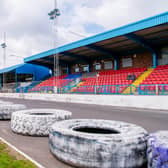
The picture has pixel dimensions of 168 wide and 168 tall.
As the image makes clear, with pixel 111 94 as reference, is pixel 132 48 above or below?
above

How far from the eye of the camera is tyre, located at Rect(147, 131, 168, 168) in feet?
7.26

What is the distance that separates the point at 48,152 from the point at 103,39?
18393 millimetres

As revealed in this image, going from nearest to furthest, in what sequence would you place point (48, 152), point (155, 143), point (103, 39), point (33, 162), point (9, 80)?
point (155, 143)
point (33, 162)
point (48, 152)
point (103, 39)
point (9, 80)

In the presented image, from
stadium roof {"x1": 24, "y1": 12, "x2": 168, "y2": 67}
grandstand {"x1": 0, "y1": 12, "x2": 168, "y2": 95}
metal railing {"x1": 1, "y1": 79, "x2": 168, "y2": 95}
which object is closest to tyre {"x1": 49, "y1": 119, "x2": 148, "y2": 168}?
metal railing {"x1": 1, "y1": 79, "x2": 168, "y2": 95}

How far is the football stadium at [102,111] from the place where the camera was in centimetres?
267

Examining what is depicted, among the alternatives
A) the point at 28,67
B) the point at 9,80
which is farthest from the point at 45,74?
the point at 9,80

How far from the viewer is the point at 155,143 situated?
7.90ft

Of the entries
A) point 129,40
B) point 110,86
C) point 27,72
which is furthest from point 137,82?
point 27,72

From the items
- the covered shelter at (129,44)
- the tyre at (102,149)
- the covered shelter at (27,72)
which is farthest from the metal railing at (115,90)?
the covered shelter at (27,72)

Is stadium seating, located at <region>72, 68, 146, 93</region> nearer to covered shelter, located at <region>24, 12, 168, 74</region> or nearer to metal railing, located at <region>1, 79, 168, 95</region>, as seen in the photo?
metal railing, located at <region>1, 79, 168, 95</region>

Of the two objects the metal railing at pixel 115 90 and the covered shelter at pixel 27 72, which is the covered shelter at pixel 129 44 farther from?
the covered shelter at pixel 27 72

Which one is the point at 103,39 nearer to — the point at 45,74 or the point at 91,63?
the point at 91,63

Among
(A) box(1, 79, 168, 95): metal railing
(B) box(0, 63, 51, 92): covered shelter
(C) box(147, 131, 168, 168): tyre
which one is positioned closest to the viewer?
(C) box(147, 131, 168, 168): tyre

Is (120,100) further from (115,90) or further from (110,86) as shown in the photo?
(110,86)
